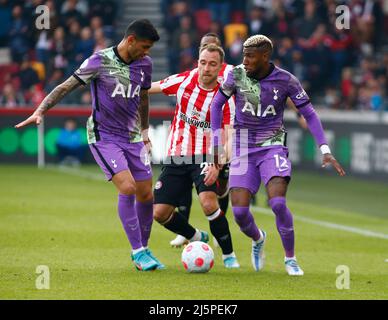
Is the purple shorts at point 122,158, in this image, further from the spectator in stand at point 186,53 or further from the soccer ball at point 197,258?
the spectator in stand at point 186,53

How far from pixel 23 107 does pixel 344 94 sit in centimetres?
A: 755

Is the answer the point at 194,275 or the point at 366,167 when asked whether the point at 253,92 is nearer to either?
the point at 194,275

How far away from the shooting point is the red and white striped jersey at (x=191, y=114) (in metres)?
11.0

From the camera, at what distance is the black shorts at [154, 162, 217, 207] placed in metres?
10.9

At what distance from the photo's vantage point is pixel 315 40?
26188mm

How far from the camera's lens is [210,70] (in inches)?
422

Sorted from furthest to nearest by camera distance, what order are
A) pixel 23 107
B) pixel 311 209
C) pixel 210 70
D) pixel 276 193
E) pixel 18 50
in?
pixel 18 50 → pixel 23 107 → pixel 311 209 → pixel 210 70 → pixel 276 193

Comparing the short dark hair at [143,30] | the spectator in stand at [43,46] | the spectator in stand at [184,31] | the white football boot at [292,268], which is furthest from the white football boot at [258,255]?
the spectator in stand at [184,31]

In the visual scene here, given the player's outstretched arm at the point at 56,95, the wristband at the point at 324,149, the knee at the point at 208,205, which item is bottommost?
the knee at the point at 208,205

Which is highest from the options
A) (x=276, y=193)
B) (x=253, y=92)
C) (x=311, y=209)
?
(x=253, y=92)

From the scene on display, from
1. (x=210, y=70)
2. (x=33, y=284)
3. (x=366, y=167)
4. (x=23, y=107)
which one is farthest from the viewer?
(x=23, y=107)

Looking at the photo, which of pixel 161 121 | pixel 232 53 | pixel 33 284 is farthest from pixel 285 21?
pixel 33 284

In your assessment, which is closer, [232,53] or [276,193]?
[276,193]

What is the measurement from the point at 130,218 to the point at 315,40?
55.6ft
